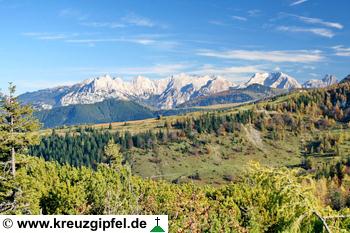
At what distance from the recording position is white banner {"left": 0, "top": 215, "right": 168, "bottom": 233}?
47.7 ft

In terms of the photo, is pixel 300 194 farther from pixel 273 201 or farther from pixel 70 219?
pixel 70 219

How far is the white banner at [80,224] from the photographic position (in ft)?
47.7

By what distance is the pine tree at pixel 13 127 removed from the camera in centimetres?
4050

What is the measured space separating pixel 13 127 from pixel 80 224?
3002 cm

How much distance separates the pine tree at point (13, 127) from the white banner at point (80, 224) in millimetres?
27422

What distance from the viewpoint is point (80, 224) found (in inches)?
575

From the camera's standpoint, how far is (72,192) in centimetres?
5859

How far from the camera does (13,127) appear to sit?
41.4 m

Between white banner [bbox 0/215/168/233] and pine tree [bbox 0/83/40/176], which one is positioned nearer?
white banner [bbox 0/215/168/233]

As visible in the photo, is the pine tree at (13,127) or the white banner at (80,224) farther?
the pine tree at (13,127)

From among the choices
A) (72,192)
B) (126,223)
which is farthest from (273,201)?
(72,192)

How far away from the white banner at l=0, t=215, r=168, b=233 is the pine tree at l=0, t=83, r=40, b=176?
1080 inches

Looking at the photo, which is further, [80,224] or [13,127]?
[13,127]

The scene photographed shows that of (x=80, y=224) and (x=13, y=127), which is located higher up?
(x=13, y=127)
